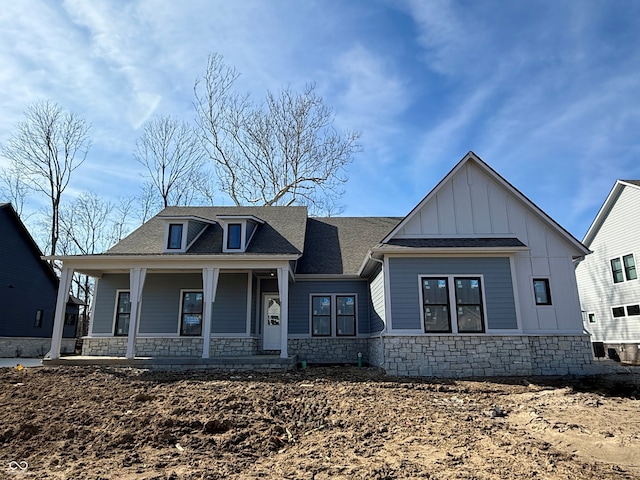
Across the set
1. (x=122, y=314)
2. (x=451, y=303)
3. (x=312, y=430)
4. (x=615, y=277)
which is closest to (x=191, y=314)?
(x=122, y=314)

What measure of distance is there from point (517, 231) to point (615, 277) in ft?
33.7

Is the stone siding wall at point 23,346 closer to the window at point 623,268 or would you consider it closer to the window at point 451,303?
the window at point 451,303

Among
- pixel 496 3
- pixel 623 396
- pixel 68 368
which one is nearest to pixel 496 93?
pixel 496 3

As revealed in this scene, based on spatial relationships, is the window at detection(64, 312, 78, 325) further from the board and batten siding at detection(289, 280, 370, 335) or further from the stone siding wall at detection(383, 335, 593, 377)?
the stone siding wall at detection(383, 335, 593, 377)

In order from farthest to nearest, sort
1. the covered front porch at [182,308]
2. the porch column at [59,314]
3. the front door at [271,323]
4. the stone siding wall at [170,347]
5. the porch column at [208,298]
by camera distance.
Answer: the front door at [271,323] < the stone siding wall at [170,347] < the covered front porch at [182,308] < the porch column at [59,314] < the porch column at [208,298]

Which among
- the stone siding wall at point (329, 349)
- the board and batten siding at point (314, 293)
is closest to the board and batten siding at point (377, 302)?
the board and batten siding at point (314, 293)

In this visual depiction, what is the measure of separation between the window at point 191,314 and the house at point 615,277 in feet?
55.5

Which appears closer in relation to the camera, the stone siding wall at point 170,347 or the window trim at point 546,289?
the window trim at point 546,289

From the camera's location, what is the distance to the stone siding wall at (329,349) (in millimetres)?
13484

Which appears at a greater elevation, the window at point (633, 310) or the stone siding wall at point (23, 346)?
the window at point (633, 310)

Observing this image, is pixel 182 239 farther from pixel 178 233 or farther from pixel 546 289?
pixel 546 289

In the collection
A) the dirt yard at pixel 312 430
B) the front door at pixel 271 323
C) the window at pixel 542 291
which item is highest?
the window at pixel 542 291

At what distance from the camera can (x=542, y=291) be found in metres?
11.1

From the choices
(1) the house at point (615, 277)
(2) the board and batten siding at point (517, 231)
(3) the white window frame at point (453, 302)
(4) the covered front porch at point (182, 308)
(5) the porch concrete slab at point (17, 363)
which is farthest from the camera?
(1) the house at point (615, 277)
